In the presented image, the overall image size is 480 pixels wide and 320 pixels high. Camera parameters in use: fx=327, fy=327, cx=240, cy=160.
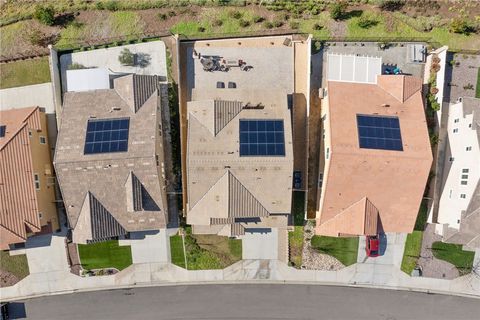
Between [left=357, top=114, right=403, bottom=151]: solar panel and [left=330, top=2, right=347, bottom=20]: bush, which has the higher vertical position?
[left=330, top=2, right=347, bottom=20]: bush

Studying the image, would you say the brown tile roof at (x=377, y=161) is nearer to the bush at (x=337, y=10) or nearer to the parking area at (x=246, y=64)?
the parking area at (x=246, y=64)

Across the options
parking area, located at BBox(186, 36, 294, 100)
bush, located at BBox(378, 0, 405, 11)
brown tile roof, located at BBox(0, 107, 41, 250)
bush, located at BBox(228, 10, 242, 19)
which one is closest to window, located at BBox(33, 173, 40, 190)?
brown tile roof, located at BBox(0, 107, 41, 250)

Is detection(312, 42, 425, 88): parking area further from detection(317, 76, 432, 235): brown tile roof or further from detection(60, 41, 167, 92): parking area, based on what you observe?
detection(60, 41, 167, 92): parking area


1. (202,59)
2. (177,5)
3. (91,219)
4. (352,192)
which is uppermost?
(177,5)

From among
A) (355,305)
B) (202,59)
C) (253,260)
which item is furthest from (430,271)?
(202,59)

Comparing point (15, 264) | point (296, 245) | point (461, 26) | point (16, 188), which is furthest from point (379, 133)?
point (15, 264)

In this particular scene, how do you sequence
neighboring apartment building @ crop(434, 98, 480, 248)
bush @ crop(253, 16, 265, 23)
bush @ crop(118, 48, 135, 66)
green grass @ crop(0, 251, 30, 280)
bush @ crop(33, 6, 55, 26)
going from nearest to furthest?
neighboring apartment building @ crop(434, 98, 480, 248) → bush @ crop(33, 6, 55, 26) → bush @ crop(118, 48, 135, 66) → bush @ crop(253, 16, 265, 23) → green grass @ crop(0, 251, 30, 280)

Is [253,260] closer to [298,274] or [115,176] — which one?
[298,274]
